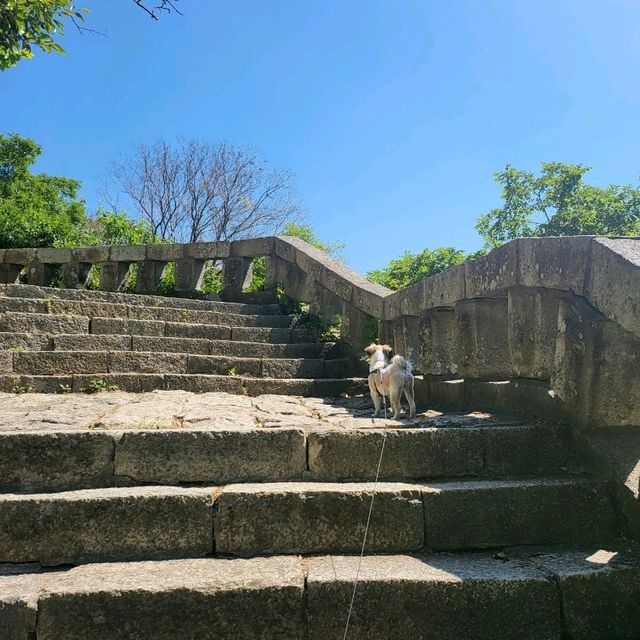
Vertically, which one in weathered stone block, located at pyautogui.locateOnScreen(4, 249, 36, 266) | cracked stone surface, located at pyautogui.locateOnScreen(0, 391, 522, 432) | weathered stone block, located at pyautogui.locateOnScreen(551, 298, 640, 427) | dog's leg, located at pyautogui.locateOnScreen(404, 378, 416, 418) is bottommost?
cracked stone surface, located at pyautogui.locateOnScreen(0, 391, 522, 432)

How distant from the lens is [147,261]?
32.8 feet

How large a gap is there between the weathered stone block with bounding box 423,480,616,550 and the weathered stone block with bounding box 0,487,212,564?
3.56 ft

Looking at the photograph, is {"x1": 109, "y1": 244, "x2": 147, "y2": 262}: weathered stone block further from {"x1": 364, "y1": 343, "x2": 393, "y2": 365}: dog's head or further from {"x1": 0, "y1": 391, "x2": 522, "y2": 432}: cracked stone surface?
{"x1": 364, "y1": 343, "x2": 393, "y2": 365}: dog's head

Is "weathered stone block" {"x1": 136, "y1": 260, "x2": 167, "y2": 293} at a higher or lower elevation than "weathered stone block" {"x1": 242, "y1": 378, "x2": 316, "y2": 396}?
higher

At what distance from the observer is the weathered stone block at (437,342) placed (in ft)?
14.0

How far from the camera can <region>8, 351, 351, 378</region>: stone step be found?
18.5ft

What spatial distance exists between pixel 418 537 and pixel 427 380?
218cm

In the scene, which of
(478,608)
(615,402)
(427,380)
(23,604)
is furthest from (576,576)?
(427,380)

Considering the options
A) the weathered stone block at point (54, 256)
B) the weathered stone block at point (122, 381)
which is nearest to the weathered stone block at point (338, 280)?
the weathered stone block at point (122, 381)

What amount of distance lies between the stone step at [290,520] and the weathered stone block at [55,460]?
0.14m

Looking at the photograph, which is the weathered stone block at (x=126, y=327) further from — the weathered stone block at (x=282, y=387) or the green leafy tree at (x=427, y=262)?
the green leafy tree at (x=427, y=262)

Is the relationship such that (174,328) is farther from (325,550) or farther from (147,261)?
(325,550)

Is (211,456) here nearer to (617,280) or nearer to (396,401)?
(396,401)

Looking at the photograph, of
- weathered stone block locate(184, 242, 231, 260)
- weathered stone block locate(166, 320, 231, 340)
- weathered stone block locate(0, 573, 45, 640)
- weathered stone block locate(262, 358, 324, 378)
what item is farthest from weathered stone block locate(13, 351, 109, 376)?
weathered stone block locate(184, 242, 231, 260)
